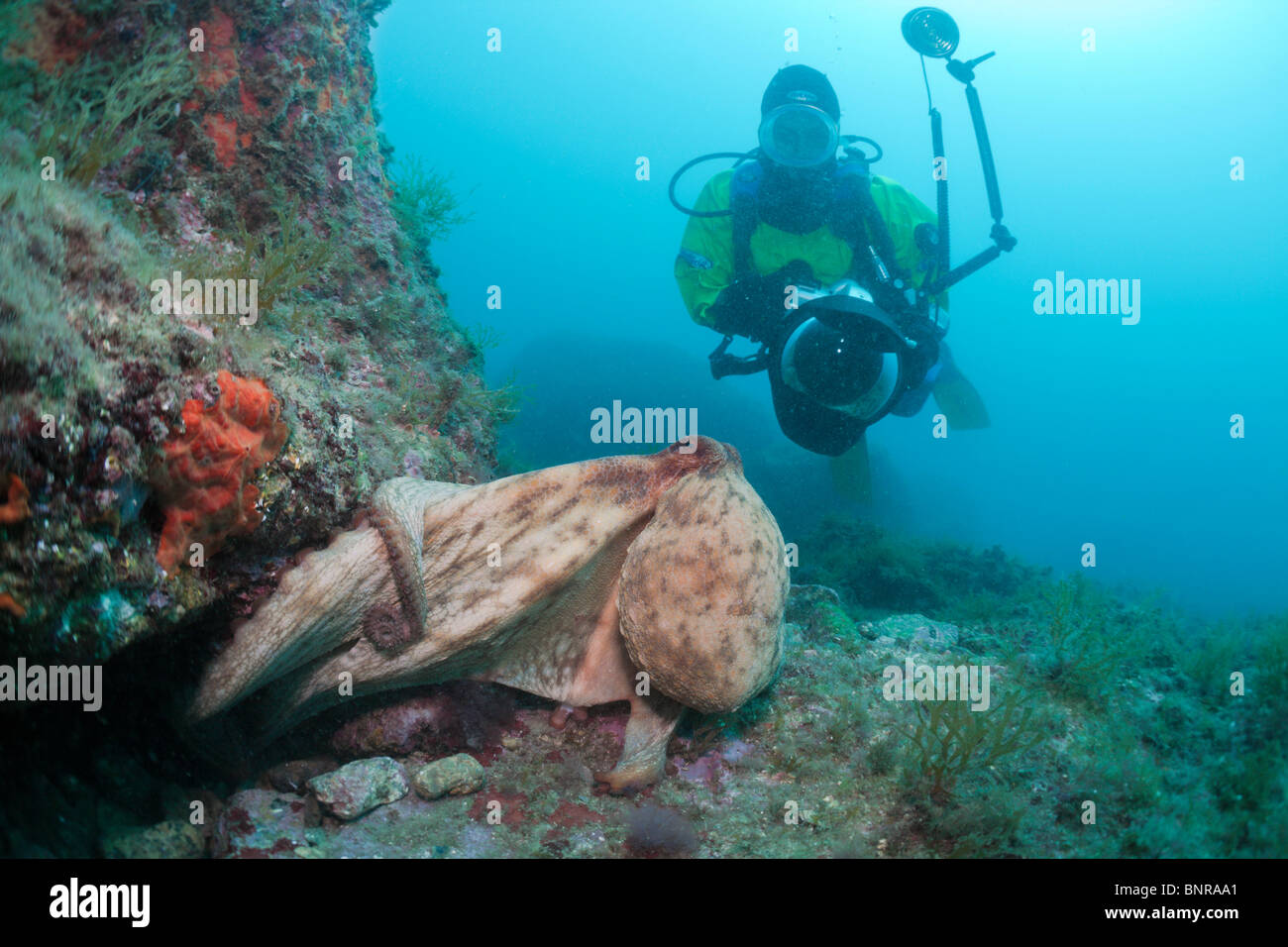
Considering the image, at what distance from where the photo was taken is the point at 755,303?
26.3ft

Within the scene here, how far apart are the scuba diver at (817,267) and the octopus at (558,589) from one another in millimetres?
3820

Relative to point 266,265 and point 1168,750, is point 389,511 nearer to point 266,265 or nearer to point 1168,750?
point 266,265

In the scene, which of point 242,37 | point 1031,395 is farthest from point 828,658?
point 1031,395

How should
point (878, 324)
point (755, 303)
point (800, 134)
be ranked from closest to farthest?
point (878, 324) < point (800, 134) < point (755, 303)

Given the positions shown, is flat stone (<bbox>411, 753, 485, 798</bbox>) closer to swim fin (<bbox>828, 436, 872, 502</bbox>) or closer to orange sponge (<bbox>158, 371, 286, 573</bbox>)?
orange sponge (<bbox>158, 371, 286, 573</bbox>)

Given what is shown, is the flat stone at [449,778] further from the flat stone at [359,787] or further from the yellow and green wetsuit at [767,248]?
the yellow and green wetsuit at [767,248]

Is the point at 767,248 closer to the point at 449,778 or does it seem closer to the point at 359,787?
the point at 449,778

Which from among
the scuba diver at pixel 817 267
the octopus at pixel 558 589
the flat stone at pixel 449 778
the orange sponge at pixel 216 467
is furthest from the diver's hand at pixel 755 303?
the orange sponge at pixel 216 467

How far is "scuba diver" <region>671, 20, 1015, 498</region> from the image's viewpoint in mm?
6770

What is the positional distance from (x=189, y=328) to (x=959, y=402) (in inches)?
471

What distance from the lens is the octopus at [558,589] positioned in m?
2.79

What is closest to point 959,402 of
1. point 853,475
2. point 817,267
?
point 853,475
